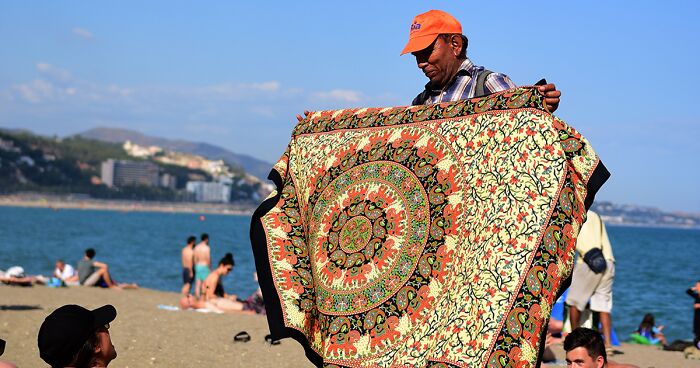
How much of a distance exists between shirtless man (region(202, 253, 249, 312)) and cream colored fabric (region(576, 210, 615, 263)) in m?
6.93

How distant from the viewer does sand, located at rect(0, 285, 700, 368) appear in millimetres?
9477

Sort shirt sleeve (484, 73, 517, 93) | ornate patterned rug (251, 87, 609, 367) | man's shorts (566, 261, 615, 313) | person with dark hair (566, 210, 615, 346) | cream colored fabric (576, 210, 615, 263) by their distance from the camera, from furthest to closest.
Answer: man's shorts (566, 261, 615, 313)
person with dark hair (566, 210, 615, 346)
cream colored fabric (576, 210, 615, 263)
shirt sleeve (484, 73, 517, 93)
ornate patterned rug (251, 87, 609, 367)

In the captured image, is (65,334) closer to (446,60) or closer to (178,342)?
(446,60)

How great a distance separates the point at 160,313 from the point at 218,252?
5891cm

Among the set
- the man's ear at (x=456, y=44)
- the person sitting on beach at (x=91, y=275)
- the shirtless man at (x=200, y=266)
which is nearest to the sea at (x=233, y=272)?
the shirtless man at (x=200, y=266)

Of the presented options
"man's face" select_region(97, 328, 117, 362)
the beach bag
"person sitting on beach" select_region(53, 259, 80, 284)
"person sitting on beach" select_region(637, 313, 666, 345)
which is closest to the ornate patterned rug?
→ "man's face" select_region(97, 328, 117, 362)

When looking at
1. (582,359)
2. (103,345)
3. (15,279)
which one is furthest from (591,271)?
(15,279)

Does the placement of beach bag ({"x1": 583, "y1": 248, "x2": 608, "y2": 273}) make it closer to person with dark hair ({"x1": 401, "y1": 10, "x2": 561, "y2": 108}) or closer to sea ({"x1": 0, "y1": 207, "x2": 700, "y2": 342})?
person with dark hair ({"x1": 401, "y1": 10, "x2": 561, "y2": 108})

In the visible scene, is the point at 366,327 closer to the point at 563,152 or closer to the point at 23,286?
the point at 563,152

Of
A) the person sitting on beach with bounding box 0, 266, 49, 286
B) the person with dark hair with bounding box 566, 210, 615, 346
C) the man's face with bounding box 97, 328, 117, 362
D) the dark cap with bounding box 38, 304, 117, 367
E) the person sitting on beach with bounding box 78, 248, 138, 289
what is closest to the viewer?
the dark cap with bounding box 38, 304, 117, 367

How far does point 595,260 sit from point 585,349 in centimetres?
557

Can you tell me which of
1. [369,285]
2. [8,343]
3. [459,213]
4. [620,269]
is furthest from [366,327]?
[620,269]

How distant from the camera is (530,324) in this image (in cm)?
437

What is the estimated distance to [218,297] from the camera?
17.5m
